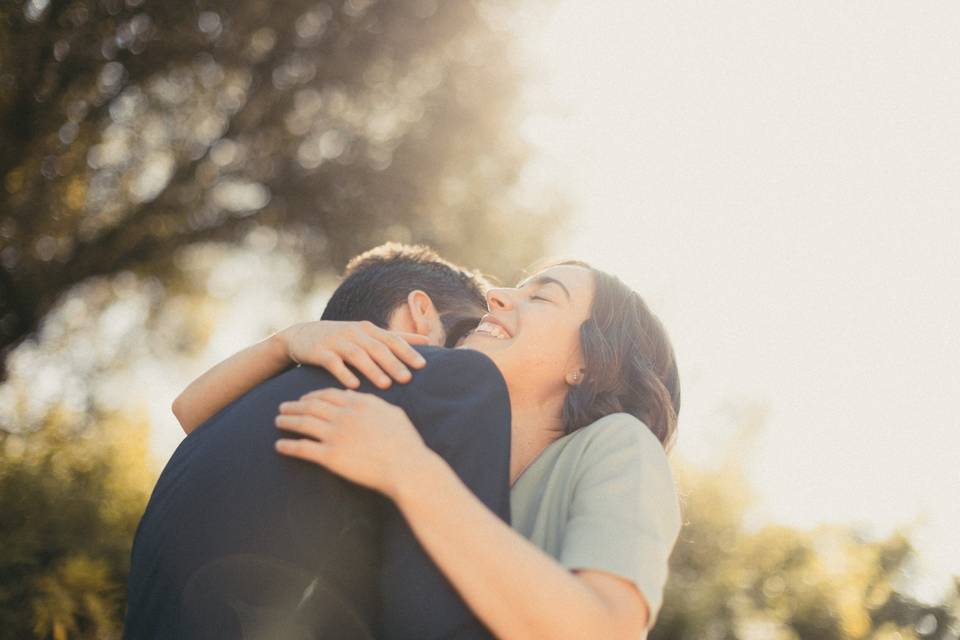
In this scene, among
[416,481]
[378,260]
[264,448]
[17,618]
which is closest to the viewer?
[416,481]

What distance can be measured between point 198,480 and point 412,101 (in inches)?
315

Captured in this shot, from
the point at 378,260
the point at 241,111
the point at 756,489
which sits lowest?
the point at 756,489

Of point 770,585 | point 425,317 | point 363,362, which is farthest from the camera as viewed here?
point 770,585

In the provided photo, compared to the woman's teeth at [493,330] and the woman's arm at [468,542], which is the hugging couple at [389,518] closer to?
the woman's arm at [468,542]

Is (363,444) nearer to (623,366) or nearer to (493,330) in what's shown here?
(493,330)

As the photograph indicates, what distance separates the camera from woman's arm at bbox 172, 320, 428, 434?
2.26 m

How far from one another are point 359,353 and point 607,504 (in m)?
0.68

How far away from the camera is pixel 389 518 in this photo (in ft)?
7.13

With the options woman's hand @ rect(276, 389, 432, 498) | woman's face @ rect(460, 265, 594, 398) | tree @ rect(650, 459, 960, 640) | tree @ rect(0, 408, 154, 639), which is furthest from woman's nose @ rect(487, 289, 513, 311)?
tree @ rect(650, 459, 960, 640)

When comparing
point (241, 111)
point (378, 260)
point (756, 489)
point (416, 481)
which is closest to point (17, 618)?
point (378, 260)

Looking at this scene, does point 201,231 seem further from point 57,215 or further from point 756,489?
point 756,489

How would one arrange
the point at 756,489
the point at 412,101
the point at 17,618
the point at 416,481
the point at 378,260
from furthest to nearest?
1. the point at 412,101
2. the point at 756,489
3. the point at 17,618
4. the point at 378,260
5. the point at 416,481

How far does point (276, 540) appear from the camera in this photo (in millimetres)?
1995

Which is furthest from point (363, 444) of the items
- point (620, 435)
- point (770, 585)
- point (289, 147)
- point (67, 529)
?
point (289, 147)
